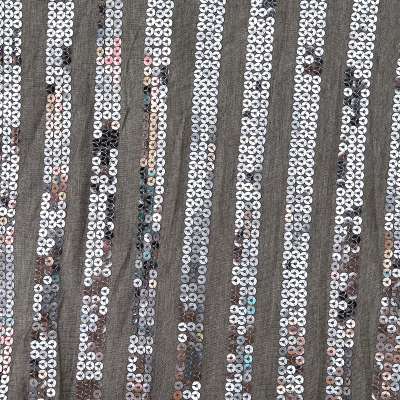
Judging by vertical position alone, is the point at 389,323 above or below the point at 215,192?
below

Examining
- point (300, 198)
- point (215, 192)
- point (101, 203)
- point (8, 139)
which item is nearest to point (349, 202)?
point (300, 198)

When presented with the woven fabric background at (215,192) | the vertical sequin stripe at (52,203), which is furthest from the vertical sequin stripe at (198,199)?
the vertical sequin stripe at (52,203)

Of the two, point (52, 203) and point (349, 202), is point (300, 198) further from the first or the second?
point (52, 203)

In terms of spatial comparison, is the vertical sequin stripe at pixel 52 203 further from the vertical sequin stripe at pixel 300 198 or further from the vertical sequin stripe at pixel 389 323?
the vertical sequin stripe at pixel 389 323

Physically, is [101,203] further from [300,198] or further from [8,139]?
[300,198]

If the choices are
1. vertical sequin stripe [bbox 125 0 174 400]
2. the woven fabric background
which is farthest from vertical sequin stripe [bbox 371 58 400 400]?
vertical sequin stripe [bbox 125 0 174 400]

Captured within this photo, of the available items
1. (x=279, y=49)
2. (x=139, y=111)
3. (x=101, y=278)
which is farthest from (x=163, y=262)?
(x=279, y=49)
